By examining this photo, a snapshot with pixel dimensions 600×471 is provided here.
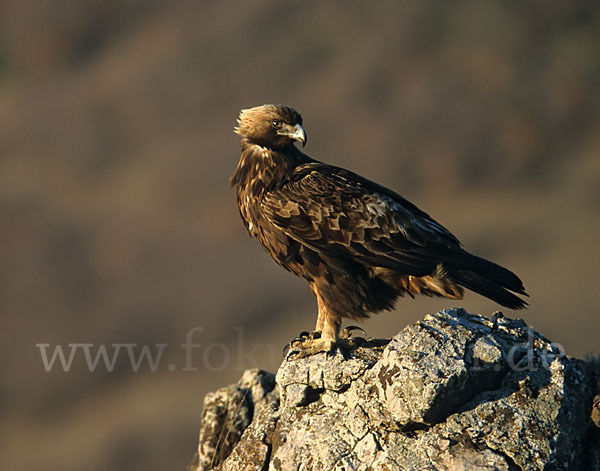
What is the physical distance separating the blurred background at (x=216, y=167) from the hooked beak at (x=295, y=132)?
2019cm

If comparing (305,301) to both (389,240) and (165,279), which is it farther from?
(389,240)

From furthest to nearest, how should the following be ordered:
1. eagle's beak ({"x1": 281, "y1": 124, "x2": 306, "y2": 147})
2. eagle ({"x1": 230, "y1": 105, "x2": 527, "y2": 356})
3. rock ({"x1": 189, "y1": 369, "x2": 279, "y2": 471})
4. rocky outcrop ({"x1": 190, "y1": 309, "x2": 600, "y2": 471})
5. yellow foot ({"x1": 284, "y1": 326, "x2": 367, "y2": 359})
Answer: eagle's beak ({"x1": 281, "y1": 124, "x2": 306, "y2": 147})
rock ({"x1": 189, "y1": 369, "x2": 279, "y2": 471})
eagle ({"x1": 230, "y1": 105, "x2": 527, "y2": 356})
yellow foot ({"x1": 284, "y1": 326, "x2": 367, "y2": 359})
rocky outcrop ({"x1": 190, "y1": 309, "x2": 600, "y2": 471})

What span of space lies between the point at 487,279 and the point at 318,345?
1.55 m

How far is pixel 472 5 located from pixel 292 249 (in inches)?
1684

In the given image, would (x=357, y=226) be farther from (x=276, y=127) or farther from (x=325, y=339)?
(x=276, y=127)

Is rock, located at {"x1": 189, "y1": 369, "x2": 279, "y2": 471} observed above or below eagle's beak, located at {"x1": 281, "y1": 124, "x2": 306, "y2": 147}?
below

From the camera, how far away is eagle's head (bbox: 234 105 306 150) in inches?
306

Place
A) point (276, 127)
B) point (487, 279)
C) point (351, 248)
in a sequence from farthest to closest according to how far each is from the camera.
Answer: point (276, 127)
point (351, 248)
point (487, 279)

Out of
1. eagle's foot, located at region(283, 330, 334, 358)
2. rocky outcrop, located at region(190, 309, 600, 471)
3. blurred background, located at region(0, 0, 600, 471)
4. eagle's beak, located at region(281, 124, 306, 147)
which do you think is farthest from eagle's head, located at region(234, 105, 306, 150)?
blurred background, located at region(0, 0, 600, 471)

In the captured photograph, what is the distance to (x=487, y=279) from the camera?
7129mm

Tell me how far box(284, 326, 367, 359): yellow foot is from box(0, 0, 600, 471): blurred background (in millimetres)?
20164

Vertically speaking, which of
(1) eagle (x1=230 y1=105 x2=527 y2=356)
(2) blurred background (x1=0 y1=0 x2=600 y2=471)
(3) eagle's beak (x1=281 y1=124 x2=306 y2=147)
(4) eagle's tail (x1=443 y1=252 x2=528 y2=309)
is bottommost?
(4) eagle's tail (x1=443 y1=252 x2=528 y2=309)

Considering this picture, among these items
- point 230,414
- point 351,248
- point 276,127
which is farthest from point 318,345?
point 276,127

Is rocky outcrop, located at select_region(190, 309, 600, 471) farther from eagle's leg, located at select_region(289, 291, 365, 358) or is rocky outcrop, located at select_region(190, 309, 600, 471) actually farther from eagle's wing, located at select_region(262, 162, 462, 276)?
eagle's wing, located at select_region(262, 162, 462, 276)
